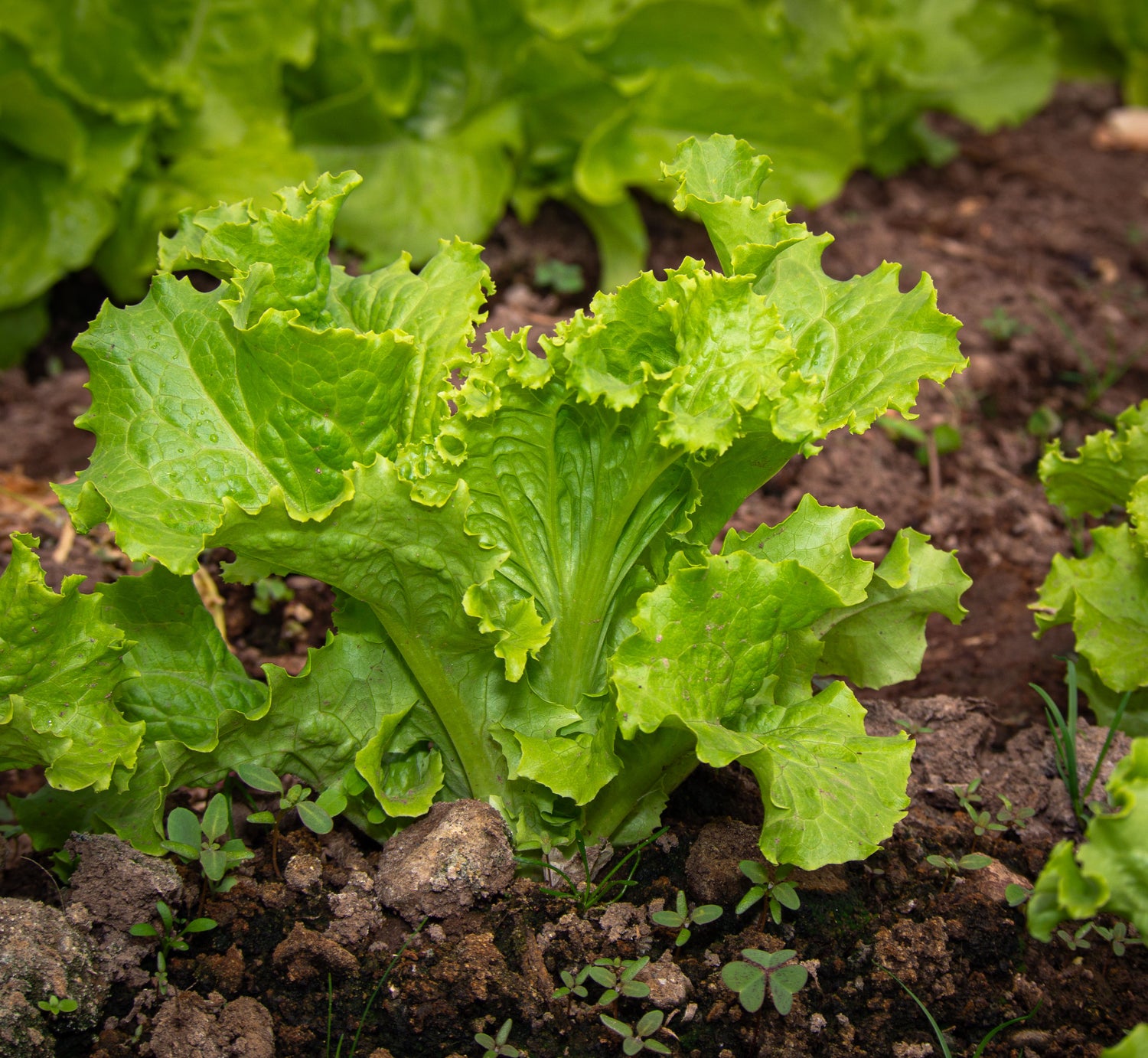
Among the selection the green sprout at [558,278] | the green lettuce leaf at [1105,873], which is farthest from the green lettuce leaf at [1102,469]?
the green sprout at [558,278]

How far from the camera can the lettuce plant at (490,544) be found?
80.9 inches

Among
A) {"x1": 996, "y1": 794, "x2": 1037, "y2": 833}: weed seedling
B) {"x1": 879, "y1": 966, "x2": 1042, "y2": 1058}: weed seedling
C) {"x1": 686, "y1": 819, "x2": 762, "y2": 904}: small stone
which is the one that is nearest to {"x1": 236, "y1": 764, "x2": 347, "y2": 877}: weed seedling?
{"x1": 686, "y1": 819, "x2": 762, "y2": 904}: small stone

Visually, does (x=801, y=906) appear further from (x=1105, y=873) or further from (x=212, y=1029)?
(x=212, y=1029)

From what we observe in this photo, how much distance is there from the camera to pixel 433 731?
242cm

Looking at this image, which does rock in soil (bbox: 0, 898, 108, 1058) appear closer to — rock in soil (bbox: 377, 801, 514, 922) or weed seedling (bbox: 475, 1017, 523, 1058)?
rock in soil (bbox: 377, 801, 514, 922)

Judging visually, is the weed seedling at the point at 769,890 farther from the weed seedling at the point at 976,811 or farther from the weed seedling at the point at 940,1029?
A: the weed seedling at the point at 976,811

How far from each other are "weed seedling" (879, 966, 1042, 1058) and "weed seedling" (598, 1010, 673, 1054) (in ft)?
1.49

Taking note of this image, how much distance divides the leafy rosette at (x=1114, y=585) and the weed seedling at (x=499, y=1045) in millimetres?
1489

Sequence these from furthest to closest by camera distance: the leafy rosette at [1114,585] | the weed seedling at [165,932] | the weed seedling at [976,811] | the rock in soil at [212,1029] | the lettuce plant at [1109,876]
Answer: the leafy rosette at [1114,585] < the weed seedling at [976,811] < the weed seedling at [165,932] < the rock in soil at [212,1029] < the lettuce plant at [1109,876]

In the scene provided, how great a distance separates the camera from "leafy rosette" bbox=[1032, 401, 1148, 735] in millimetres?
2582

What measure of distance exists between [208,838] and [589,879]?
0.77 meters

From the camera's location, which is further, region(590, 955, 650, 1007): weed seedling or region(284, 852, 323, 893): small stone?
region(284, 852, 323, 893): small stone

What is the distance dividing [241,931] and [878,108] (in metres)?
4.61

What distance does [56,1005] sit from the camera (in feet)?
6.51
